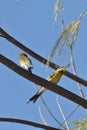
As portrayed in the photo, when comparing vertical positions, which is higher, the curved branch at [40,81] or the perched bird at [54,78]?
the curved branch at [40,81]

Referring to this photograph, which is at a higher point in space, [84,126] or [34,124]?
[34,124]

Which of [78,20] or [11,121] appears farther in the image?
[78,20]

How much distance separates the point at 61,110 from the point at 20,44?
23.3 inches

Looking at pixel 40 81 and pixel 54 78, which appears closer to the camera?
pixel 40 81

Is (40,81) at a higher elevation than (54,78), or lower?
higher

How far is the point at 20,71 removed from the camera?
88 centimetres

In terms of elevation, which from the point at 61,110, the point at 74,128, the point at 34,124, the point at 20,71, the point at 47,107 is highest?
the point at 20,71

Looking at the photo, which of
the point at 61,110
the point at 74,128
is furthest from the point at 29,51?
the point at 61,110

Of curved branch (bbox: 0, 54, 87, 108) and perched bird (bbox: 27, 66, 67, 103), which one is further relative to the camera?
perched bird (bbox: 27, 66, 67, 103)

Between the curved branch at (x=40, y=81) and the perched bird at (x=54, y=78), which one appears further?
the perched bird at (x=54, y=78)

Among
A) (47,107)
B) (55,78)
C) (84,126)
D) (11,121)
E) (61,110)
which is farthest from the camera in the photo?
(55,78)

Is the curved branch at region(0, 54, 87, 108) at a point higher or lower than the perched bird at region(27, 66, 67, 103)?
higher

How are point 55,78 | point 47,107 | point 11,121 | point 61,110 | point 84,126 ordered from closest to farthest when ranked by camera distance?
1. point 11,121
2. point 84,126
3. point 47,107
4. point 61,110
5. point 55,78

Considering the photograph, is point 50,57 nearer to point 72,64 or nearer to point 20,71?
point 20,71
